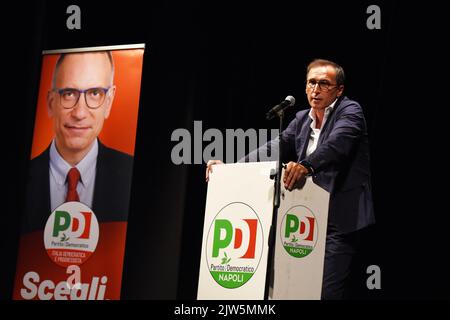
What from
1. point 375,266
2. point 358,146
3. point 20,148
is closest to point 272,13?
point 358,146

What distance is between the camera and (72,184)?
4180 mm

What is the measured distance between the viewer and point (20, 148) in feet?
15.4

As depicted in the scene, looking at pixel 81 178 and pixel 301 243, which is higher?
pixel 81 178

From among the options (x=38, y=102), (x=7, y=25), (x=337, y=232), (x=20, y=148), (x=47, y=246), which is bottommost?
(x=47, y=246)

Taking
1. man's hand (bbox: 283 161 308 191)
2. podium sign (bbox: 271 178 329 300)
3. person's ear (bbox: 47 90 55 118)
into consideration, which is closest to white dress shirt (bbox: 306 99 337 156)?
podium sign (bbox: 271 178 329 300)

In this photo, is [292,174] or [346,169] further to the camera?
[346,169]

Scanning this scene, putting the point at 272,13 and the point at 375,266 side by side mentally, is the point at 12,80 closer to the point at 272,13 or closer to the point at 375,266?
the point at 272,13

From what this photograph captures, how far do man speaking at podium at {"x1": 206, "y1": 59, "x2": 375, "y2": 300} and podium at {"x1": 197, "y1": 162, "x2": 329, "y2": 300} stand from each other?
0.24m

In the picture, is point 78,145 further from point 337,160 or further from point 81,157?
point 337,160

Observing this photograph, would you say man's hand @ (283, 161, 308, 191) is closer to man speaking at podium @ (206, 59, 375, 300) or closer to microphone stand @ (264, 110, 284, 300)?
microphone stand @ (264, 110, 284, 300)

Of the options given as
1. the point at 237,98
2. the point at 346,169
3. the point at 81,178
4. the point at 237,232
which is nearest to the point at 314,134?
the point at 346,169

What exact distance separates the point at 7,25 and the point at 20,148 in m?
0.99

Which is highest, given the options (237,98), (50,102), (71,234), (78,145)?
(237,98)

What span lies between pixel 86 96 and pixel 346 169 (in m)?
2.04
